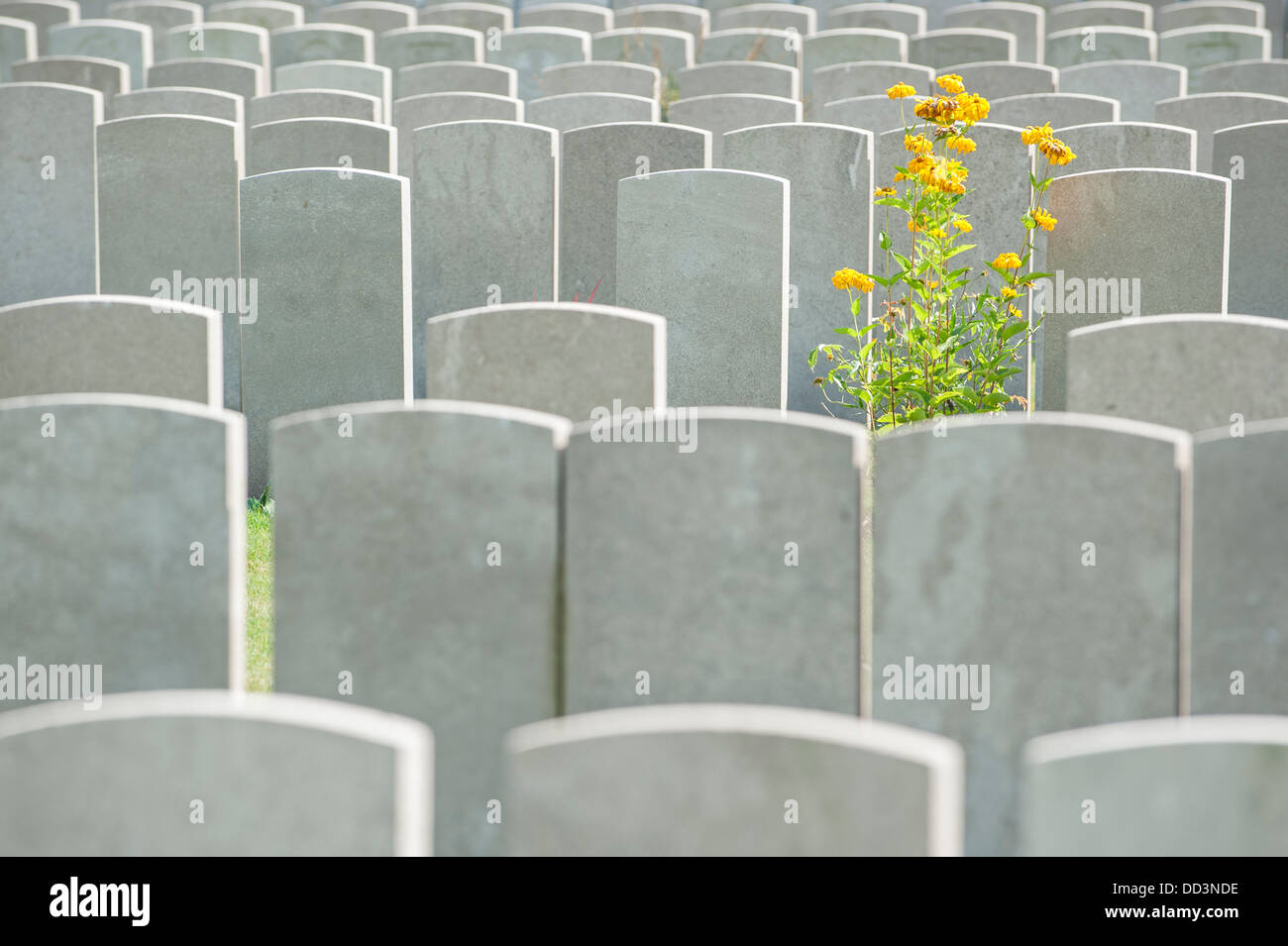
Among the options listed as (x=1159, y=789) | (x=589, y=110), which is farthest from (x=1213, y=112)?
(x=1159, y=789)

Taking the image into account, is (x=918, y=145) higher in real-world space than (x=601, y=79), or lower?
lower

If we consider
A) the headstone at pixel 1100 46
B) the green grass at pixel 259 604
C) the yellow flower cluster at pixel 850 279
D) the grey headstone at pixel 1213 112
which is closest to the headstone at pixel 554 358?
the green grass at pixel 259 604

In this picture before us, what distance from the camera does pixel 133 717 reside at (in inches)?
80.7

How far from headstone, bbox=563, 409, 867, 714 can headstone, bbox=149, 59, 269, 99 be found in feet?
20.4

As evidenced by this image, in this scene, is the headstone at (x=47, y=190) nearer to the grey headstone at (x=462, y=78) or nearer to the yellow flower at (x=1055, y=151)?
the grey headstone at (x=462, y=78)

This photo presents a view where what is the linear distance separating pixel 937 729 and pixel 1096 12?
942 cm

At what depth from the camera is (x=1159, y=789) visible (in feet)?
6.72

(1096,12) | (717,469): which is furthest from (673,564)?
(1096,12)

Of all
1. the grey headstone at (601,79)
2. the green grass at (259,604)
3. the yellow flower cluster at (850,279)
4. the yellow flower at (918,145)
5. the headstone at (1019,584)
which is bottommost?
the green grass at (259,604)

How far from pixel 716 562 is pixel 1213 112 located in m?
5.30

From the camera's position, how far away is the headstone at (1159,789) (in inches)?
79.6

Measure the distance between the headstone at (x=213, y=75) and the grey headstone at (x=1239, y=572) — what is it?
6.64 m

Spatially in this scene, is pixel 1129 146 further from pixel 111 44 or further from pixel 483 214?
pixel 111 44

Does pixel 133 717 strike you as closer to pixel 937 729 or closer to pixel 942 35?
pixel 937 729
